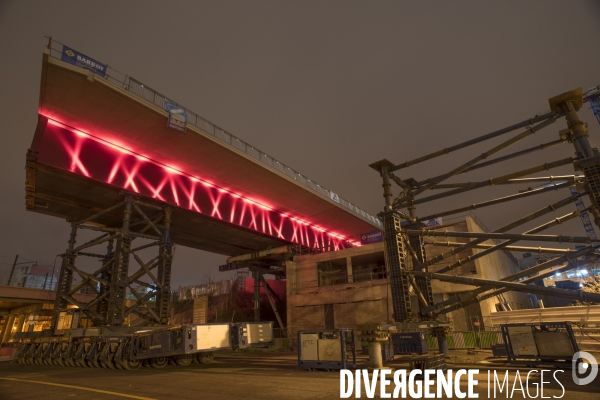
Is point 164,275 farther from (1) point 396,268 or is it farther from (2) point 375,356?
(1) point 396,268

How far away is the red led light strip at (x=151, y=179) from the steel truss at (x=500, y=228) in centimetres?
1837

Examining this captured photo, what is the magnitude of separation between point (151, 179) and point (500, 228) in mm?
23160

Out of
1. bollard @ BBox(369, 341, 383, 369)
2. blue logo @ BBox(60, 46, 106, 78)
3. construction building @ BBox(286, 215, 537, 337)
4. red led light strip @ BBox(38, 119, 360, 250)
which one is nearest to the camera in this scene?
bollard @ BBox(369, 341, 383, 369)

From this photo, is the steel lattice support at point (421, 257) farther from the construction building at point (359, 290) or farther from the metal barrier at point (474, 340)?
A: the construction building at point (359, 290)

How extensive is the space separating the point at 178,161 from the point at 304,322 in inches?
720

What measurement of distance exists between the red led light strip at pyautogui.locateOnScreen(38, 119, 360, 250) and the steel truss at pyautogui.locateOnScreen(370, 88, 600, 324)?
60.3 feet

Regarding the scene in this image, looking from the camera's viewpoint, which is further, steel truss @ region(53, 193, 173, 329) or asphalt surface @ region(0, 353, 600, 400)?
steel truss @ region(53, 193, 173, 329)

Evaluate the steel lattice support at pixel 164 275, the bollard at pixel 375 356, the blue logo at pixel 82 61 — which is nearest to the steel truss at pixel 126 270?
the steel lattice support at pixel 164 275

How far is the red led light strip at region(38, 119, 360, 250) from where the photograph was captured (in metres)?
20.5

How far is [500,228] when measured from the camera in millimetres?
11844

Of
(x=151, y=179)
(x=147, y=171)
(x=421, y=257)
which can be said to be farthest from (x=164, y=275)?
(x=421, y=257)

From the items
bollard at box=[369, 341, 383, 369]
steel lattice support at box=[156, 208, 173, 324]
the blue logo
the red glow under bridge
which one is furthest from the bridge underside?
bollard at box=[369, 341, 383, 369]

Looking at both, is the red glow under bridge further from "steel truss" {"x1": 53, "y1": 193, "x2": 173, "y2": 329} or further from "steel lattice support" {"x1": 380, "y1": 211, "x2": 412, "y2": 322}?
"steel lattice support" {"x1": 380, "y1": 211, "x2": 412, "y2": 322}

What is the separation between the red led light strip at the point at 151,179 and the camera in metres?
20.5
